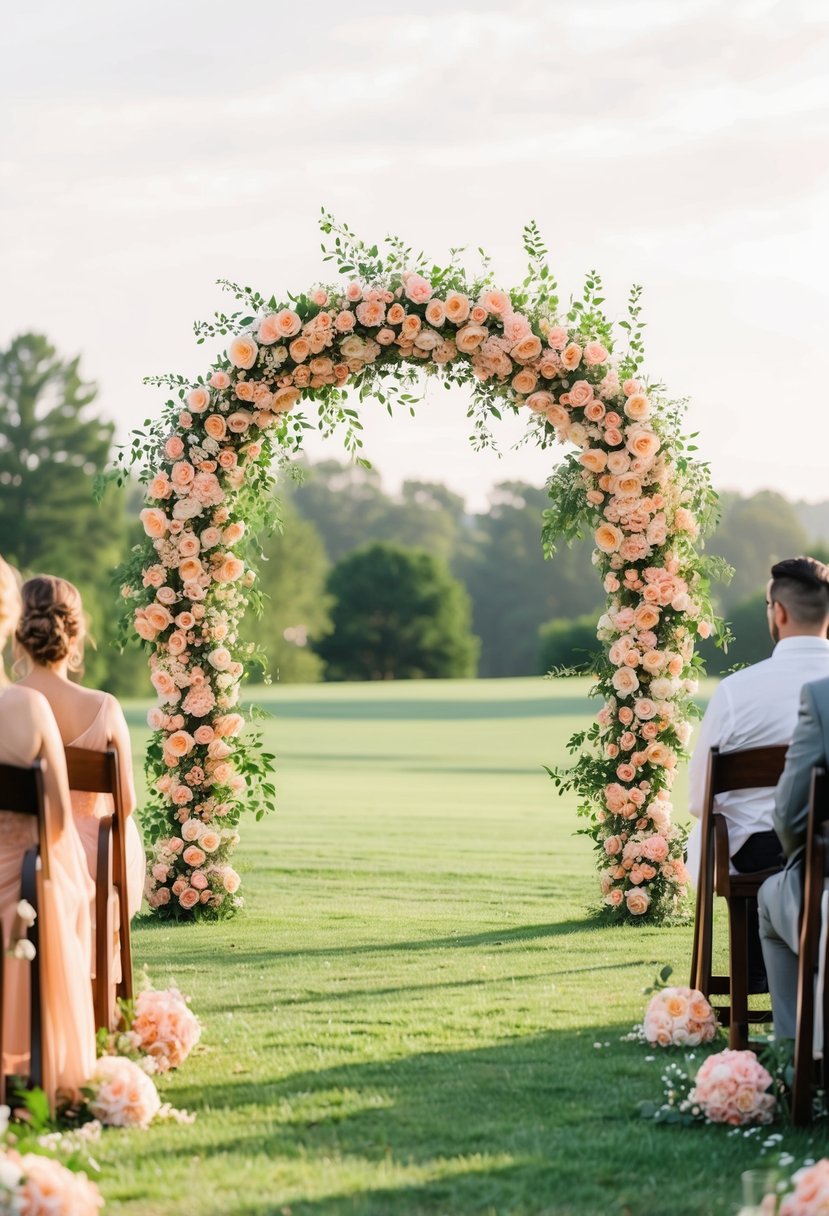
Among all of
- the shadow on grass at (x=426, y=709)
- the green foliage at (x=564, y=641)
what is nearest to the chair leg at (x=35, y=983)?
the shadow on grass at (x=426, y=709)

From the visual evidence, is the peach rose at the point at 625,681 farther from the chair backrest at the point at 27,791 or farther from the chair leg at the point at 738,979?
the chair backrest at the point at 27,791

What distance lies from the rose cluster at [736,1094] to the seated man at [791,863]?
394 millimetres

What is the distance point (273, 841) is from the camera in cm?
1450

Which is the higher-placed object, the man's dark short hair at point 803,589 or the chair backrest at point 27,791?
the man's dark short hair at point 803,589

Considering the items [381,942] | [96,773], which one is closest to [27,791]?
[96,773]

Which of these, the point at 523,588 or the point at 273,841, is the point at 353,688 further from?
the point at 273,841

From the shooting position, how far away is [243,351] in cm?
898

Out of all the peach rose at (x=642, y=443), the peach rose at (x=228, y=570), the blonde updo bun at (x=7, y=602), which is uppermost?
the peach rose at (x=642, y=443)

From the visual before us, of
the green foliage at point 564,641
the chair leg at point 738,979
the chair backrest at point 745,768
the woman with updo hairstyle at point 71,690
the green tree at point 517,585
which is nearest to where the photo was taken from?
the chair leg at point 738,979

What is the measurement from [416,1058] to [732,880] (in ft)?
4.25

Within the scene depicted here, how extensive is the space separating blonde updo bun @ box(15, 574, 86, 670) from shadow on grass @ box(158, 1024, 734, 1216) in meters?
1.59

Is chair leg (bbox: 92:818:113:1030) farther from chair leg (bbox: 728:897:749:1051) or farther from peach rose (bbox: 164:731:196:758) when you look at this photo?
peach rose (bbox: 164:731:196:758)

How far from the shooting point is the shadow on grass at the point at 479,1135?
3.73 meters

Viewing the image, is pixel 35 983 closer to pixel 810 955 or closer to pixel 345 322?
pixel 810 955
